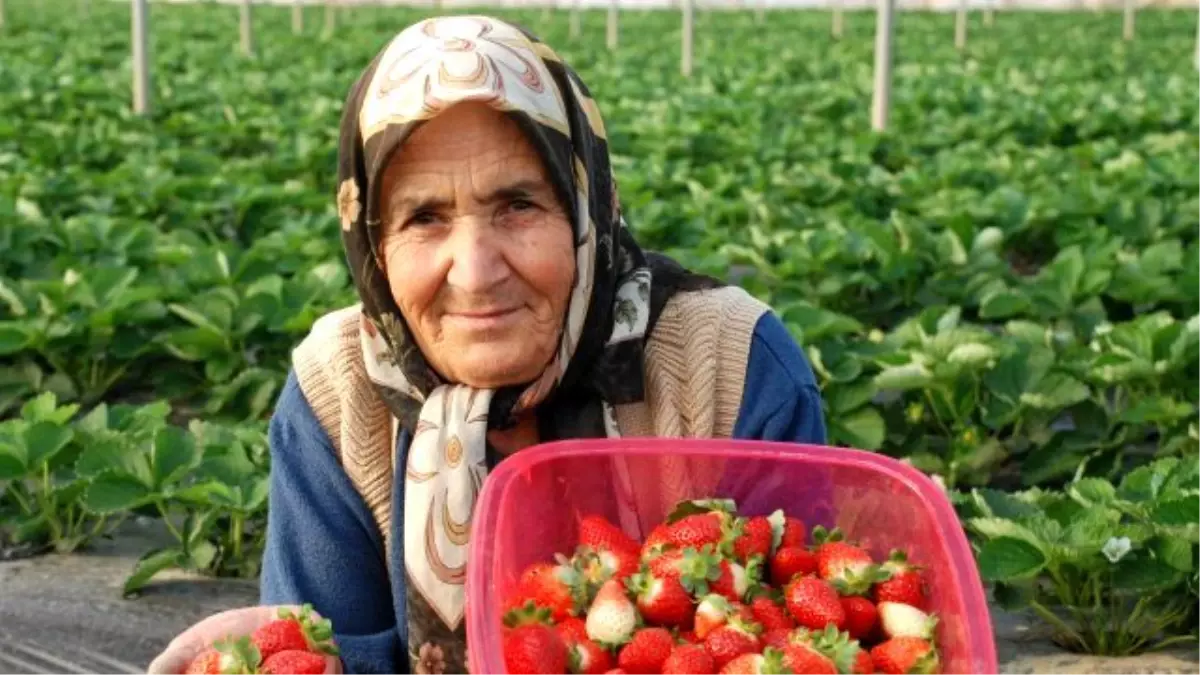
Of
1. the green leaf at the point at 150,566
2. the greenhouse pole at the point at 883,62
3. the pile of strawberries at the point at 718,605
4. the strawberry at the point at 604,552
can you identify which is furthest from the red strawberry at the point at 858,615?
the greenhouse pole at the point at 883,62

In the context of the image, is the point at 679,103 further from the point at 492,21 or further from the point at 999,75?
the point at 492,21

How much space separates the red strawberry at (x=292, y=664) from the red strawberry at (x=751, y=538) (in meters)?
0.42

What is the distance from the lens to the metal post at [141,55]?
10078 millimetres

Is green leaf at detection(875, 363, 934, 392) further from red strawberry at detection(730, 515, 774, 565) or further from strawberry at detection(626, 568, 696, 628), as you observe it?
strawberry at detection(626, 568, 696, 628)

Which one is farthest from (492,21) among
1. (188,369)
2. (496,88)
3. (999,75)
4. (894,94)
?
(999,75)

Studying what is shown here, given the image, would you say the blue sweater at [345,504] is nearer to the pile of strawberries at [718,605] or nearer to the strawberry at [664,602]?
the pile of strawberries at [718,605]

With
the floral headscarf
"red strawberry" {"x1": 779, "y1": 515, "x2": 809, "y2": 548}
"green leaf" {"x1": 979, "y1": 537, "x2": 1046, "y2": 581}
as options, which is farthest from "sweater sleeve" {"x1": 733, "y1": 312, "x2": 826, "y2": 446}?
"green leaf" {"x1": 979, "y1": 537, "x2": 1046, "y2": 581}

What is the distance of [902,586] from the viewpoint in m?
1.64

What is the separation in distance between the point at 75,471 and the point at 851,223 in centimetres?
337

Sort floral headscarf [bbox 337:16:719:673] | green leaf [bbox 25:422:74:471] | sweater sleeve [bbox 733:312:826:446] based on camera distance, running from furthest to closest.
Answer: green leaf [bbox 25:422:74:471] → sweater sleeve [bbox 733:312:826:446] → floral headscarf [bbox 337:16:719:673]

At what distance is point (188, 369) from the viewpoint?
4.64 metres

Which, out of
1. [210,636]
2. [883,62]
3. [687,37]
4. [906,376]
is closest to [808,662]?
[210,636]

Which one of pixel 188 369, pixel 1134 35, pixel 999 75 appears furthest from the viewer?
pixel 1134 35

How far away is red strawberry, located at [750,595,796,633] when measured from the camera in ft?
5.26
